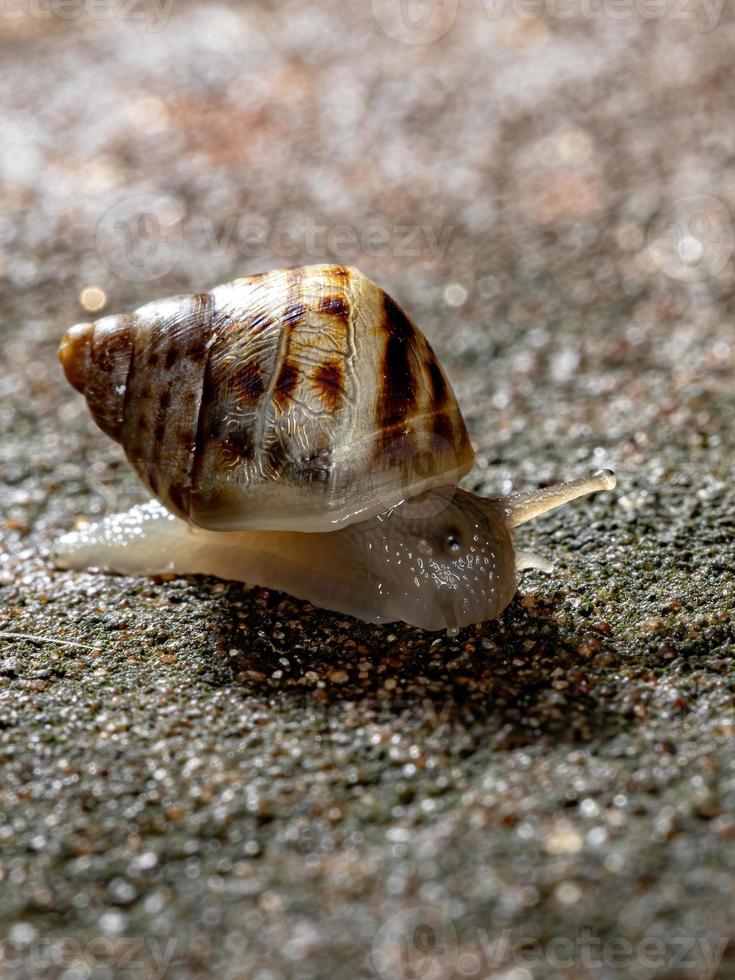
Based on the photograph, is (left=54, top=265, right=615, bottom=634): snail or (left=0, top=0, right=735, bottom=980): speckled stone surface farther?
(left=54, top=265, right=615, bottom=634): snail

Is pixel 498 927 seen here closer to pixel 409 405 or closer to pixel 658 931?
pixel 658 931

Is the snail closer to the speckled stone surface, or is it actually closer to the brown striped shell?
the brown striped shell

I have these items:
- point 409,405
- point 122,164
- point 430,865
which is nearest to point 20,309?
point 122,164

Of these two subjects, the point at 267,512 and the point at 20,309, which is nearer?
the point at 267,512

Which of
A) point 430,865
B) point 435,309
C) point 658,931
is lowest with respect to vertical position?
point 658,931

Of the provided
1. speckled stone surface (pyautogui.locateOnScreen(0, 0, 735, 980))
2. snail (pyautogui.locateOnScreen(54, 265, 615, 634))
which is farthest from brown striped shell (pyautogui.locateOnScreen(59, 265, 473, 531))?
speckled stone surface (pyautogui.locateOnScreen(0, 0, 735, 980))

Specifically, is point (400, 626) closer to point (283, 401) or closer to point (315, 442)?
point (315, 442)
